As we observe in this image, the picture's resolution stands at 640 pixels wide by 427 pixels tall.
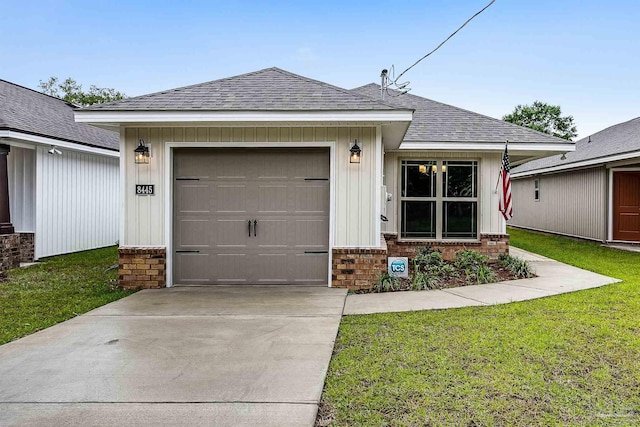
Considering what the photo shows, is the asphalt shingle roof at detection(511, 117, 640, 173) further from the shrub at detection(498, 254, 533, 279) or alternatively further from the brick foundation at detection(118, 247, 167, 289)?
the brick foundation at detection(118, 247, 167, 289)

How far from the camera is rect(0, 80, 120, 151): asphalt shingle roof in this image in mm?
9047

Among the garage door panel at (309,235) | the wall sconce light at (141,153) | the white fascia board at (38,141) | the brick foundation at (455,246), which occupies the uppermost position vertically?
the white fascia board at (38,141)

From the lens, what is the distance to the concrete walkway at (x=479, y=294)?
17.7ft

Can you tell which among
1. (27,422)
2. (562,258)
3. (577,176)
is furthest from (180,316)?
(577,176)

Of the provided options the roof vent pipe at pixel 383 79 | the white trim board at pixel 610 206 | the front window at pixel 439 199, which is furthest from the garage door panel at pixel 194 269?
the white trim board at pixel 610 206

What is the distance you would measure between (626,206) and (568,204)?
267 cm

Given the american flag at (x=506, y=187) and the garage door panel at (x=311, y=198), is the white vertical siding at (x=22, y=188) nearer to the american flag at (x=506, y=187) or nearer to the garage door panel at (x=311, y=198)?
the garage door panel at (x=311, y=198)

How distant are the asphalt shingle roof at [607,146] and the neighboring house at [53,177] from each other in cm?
1381

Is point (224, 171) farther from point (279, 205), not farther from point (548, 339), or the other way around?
point (548, 339)

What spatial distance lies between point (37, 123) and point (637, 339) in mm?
11265

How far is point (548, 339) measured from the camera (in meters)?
3.95

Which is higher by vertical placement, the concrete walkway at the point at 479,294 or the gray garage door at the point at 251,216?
the gray garage door at the point at 251,216

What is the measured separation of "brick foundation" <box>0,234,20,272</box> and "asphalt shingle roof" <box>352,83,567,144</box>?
810 centimetres

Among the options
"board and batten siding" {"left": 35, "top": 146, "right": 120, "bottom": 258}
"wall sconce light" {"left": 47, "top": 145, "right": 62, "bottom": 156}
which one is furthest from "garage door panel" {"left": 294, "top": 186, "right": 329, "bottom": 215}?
"board and batten siding" {"left": 35, "top": 146, "right": 120, "bottom": 258}
